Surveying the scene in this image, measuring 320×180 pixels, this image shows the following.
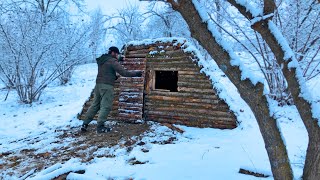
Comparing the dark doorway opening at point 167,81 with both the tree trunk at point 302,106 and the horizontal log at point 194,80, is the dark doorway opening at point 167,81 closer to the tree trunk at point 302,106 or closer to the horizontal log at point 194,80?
the horizontal log at point 194,80

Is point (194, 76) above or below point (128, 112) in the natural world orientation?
above

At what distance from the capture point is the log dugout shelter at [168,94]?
648 cm

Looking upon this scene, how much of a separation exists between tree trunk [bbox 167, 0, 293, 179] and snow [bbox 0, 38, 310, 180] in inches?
5.4

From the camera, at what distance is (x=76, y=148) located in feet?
16.5

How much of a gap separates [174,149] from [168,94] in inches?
95.8

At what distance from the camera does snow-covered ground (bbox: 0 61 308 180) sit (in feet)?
11.6

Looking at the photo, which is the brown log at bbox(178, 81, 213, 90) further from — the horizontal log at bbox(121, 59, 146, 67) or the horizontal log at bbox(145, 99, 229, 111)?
the horizontal log at bbox(121, 59, 146, 67)

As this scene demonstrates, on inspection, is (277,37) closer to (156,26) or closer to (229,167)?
(229,167)

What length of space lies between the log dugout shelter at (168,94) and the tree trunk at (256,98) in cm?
379

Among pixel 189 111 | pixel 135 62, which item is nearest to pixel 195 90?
pixel 189 111

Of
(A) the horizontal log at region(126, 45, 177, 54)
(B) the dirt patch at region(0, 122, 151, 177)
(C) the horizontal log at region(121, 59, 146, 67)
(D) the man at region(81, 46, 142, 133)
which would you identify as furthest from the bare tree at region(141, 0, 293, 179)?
(C) the horizontal log at region(121, 59, 146, 67)

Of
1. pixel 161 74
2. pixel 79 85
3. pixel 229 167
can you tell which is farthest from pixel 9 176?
pixel 79 85

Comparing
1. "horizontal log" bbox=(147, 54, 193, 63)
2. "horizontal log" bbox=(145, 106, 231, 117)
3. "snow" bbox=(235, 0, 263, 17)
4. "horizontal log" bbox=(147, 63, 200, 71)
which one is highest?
"snow" bbox=(235, 0, 263, 17)

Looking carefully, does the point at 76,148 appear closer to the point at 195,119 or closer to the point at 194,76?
the point at 195,119
